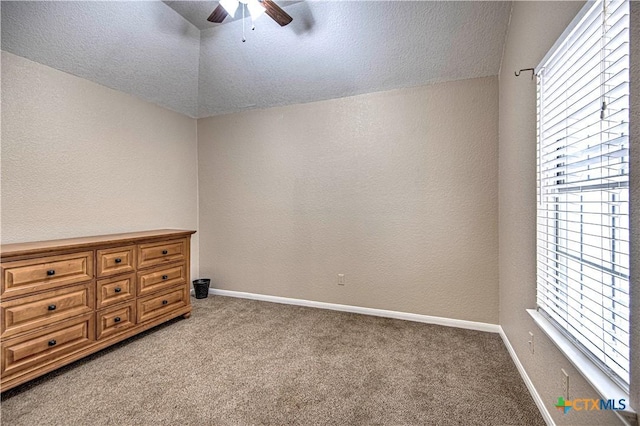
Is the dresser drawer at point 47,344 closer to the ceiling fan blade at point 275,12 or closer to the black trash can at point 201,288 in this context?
the black trash can at point 201,288

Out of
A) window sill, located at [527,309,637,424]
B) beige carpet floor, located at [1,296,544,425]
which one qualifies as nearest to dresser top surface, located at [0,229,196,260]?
beige carpet floor, located at [1,296,544,425]

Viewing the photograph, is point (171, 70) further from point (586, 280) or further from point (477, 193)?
point (586, 280)

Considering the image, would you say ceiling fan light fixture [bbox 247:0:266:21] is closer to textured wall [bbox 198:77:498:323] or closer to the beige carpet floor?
textured wall [bbox 198:77:498:323]

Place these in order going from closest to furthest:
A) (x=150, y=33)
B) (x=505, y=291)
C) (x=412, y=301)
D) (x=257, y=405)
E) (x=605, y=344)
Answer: (x=605, y=344) < (x=257, y=405) < (x=505, y=291) < (x=150, y=33) < (x=412, y=301)

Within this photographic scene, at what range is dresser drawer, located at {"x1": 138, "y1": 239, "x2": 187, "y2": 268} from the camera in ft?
9.23

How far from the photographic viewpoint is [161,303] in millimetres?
2975

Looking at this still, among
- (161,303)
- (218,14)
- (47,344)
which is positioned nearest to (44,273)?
(47,344)

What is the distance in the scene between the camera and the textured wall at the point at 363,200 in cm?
299

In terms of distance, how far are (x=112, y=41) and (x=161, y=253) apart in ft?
6.59

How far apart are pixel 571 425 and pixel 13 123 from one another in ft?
13.6

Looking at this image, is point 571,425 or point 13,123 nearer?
point 571,425

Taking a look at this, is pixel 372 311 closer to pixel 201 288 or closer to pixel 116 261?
pixel 201 288

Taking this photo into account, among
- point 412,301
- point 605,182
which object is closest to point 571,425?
point 605,182

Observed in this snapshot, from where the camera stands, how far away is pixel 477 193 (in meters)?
2.97
